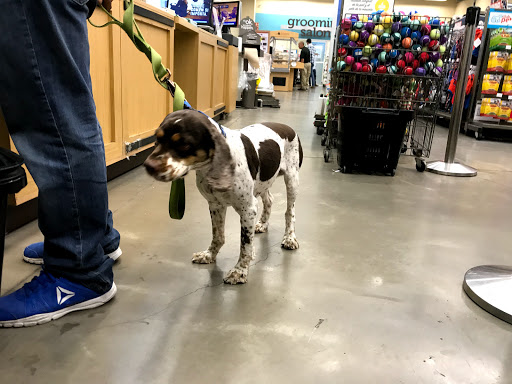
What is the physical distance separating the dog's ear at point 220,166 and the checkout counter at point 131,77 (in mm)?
964

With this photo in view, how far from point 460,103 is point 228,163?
3.02 metres

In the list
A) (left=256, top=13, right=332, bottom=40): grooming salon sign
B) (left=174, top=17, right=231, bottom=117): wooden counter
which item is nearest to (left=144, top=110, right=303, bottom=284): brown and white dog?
(left=174, top=17, right=231, bottom=117): wooden counter

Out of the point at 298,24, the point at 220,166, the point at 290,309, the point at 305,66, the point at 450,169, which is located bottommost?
the point at 290,309

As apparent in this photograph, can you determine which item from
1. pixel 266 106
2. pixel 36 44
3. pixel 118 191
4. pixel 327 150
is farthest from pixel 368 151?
pixel 266 106

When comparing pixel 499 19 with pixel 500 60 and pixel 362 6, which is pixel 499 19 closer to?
pixel 500 60

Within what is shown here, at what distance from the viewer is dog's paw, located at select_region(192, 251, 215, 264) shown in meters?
1.73

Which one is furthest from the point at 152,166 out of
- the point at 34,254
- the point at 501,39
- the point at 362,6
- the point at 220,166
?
the point at 501,39

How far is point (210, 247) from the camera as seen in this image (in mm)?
1750

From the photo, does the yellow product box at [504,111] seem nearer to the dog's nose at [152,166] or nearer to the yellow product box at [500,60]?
the yellow product box at [500,60]

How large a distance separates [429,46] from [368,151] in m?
0.95

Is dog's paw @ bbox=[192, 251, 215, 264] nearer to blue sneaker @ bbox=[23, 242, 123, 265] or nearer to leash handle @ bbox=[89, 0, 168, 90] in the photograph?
blue sneaker @ bbox=[23, 242, 123, 265]

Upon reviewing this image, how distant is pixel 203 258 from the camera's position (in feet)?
5.66

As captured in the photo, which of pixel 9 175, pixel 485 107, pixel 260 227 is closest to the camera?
pixel 9 175

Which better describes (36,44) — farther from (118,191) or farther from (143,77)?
(143,77)
